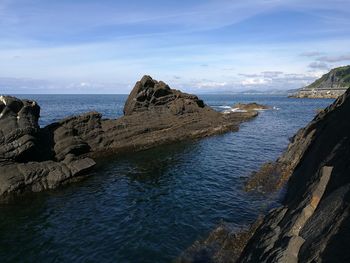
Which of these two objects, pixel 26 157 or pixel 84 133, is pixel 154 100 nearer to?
pixel 84 133

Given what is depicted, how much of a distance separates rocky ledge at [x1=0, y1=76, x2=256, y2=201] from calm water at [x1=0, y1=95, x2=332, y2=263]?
258 cm

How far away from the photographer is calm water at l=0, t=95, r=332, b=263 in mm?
20516

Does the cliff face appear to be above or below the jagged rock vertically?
below

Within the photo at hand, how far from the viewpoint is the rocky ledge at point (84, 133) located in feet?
109

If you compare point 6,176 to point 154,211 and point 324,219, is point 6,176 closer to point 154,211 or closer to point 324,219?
point 154,211

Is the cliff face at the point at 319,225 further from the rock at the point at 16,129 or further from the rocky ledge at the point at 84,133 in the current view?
the rock at the point at 16,129

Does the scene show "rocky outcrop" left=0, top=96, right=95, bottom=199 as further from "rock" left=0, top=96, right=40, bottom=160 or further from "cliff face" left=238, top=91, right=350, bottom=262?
"cliff face" left=238, top=91, right=350, bottom=262

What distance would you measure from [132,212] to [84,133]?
25.4 metres

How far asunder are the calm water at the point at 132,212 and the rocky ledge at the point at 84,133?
A: 2581 mm

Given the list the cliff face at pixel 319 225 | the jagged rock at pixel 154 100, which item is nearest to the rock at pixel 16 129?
the jagged rock at pixel 154 100

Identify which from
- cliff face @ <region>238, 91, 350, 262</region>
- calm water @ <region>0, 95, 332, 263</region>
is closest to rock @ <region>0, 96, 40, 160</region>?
calm water @ <region>0, 95, 332, 263</region>

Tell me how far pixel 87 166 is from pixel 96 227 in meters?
13.8

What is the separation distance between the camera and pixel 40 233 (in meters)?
23.2

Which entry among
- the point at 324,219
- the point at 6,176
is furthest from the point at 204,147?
the point at 324,219
